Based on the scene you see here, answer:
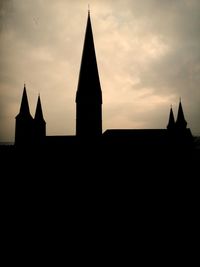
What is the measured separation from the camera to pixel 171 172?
25656 mm

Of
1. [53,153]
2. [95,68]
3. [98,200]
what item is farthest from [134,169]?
[95,68]

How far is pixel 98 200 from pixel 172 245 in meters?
7.66

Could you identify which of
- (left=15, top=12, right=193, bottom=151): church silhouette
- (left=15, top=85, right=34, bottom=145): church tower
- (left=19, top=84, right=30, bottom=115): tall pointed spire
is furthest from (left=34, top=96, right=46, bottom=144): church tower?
(left=19, top=84, right=30, bottom=115): tall pointed spire

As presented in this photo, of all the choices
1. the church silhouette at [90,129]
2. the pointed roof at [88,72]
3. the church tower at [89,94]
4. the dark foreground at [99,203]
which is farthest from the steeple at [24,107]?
the pointed roof at [88,72]

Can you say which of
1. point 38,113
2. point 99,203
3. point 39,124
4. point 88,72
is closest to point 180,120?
point 88,72

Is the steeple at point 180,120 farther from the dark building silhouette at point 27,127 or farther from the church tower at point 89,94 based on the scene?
the dark building silhouette at point 27,127

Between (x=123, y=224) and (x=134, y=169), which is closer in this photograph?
(x=123, y=224)

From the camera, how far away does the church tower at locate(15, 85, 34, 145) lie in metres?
31.4

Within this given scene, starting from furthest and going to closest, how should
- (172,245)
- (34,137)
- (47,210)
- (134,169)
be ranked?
1. (34,137)
2. (134,169)
3. (47,210)
4. (172,245)

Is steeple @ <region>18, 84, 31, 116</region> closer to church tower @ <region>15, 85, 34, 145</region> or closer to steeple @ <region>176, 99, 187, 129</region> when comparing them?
church tower @ <region>15, 85, 34, 145</region>

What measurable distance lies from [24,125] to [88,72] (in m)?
13.7

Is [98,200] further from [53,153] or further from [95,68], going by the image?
[95,68]

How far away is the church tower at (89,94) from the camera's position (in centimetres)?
2284

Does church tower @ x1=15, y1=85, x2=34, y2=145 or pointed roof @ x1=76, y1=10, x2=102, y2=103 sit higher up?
pointed roof @ x1=76, y1=10, x2=102, y2=103
